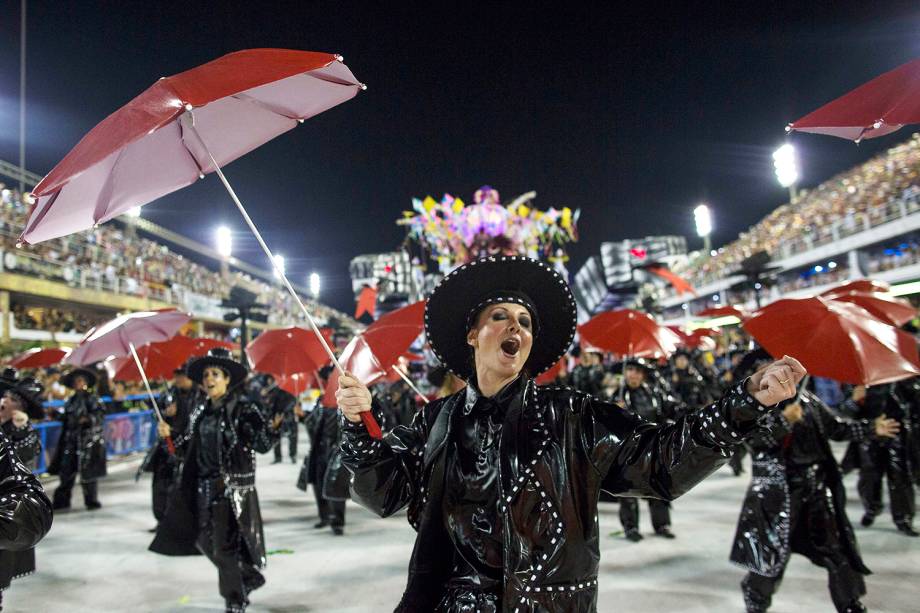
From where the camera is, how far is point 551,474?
181 centimetres

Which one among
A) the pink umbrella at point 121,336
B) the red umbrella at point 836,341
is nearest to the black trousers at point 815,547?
the red umbrella at point 836,341

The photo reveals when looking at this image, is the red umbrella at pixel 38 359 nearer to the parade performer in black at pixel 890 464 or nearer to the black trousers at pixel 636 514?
the black trousers at pixel 636 514

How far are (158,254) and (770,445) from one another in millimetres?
34304

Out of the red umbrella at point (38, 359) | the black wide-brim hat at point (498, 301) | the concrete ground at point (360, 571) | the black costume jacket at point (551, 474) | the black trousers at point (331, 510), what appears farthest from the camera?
the red umbrella at point (38, 359)

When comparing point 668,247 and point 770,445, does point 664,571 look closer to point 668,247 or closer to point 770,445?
point 770,445

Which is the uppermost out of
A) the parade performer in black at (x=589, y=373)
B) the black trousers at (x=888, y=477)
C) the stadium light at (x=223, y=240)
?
the stadium light at (x=223, y=240)

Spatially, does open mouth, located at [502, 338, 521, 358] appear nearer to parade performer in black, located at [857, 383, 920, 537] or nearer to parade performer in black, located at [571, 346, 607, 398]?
parade performer in black, located at [857, 383, 920, 537]

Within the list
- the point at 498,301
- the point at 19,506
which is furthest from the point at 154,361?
the point at 498,301

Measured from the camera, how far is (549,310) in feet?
7.43

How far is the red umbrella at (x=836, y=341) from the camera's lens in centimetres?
305

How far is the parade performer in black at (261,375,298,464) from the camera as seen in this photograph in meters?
5.63

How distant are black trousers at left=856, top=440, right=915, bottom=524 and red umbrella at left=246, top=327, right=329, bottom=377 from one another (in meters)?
6.00

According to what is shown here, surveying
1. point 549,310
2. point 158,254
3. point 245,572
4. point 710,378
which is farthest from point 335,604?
point 158,254

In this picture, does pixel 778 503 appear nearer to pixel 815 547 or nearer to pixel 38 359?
pixel 815 547
